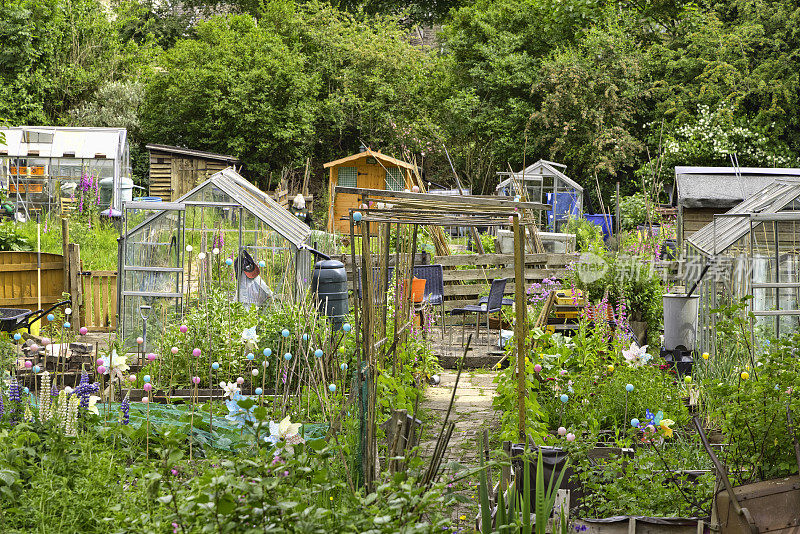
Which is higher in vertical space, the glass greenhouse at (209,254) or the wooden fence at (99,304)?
the glass greenhouse at (209,254)

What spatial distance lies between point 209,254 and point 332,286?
145 centimetres

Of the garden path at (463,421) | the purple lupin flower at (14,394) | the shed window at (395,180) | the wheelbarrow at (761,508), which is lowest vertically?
the garden path at (463,421)

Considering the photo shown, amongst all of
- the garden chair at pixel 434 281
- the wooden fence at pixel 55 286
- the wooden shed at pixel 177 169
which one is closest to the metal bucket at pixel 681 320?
the garden chair at pixel 434 281

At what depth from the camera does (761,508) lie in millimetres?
2916

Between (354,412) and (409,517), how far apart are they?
2428 mm

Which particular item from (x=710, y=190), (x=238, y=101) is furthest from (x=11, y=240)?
(x=238, y=101)

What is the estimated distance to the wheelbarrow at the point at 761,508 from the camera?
2.83m

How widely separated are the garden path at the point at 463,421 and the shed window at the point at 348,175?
47.3ft

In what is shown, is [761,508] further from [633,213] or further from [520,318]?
[633,213]

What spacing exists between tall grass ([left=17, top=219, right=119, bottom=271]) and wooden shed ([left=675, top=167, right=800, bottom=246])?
373 inches

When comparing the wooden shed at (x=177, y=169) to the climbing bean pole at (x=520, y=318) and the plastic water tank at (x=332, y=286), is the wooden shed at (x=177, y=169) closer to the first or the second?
the plastic water tank at (x=332, y=286)

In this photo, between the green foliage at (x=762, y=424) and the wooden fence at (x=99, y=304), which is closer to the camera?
the green foliage at (x=762, y=424)

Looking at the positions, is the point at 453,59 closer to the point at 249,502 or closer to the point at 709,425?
the point at 709,425

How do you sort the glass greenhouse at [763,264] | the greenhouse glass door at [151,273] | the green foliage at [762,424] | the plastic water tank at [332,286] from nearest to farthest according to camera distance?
1. the green foliage at [762,424]
2. the glass greenhouse at [763,264]
3. the greenhouse glass door at [151,273]
4. the plastic water tank at [332,286]
